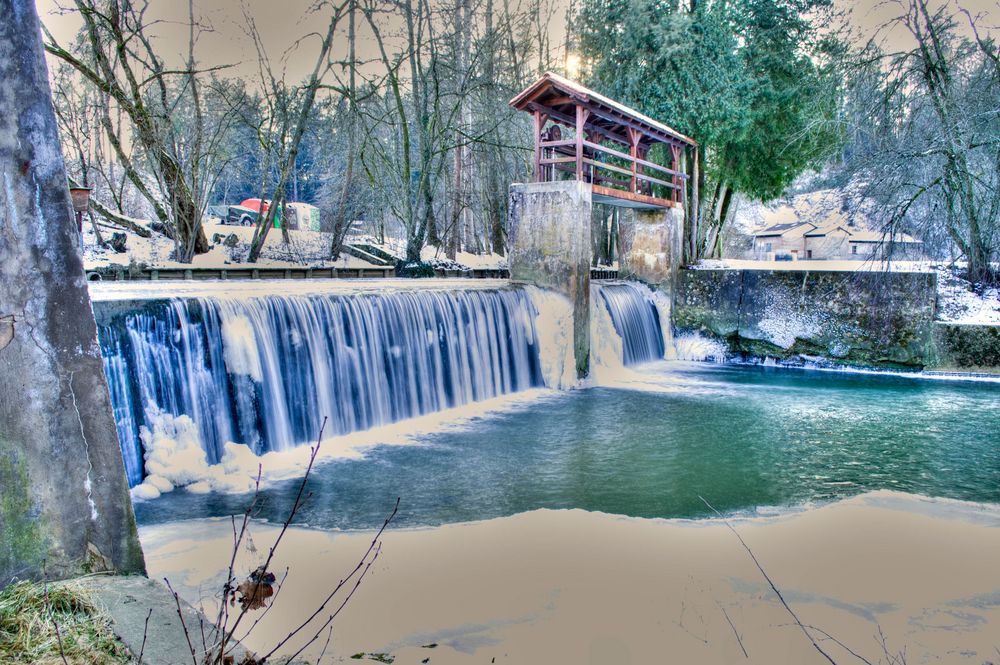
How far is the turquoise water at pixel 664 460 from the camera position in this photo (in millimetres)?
6203

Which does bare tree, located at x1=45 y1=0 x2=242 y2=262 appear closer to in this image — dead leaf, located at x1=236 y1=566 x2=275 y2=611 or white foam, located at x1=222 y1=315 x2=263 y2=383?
white foam, located at x1=222 y1=315 x2=263 y2=383

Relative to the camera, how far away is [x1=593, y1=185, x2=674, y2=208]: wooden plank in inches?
535

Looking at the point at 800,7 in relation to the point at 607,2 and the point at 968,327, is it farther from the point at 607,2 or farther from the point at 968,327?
the point at 968,327

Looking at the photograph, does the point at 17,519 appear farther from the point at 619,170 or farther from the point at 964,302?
the point at 964,302

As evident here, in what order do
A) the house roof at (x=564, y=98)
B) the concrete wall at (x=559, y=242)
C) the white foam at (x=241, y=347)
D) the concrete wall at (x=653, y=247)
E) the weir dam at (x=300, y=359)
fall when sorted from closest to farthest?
the weir dam at (x=300, y=359) → the white foam at (x=241, y=347) → the concrete wall at (x=559, y=242) → the house roof at (x=564, y=98) → the concrete wall at (x=653, y=247)

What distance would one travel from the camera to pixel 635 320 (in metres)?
14.9

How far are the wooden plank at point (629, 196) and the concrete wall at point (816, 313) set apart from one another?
69.3 inches

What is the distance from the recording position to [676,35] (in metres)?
18.6

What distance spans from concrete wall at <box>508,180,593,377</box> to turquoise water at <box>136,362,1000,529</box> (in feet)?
5.04

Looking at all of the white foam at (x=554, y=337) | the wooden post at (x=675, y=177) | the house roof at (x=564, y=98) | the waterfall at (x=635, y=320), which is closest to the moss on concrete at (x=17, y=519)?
the white foam at (x=554, y=337)

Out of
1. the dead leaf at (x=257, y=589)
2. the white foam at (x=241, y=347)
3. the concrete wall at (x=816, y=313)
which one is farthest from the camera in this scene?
the concrete wall at (x=816, y=313)

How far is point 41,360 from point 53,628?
1.21 meters

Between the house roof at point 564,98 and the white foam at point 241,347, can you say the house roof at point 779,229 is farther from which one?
the white foam at point 241,347

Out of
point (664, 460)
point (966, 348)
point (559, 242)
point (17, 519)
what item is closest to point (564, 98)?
point (559, 242)
